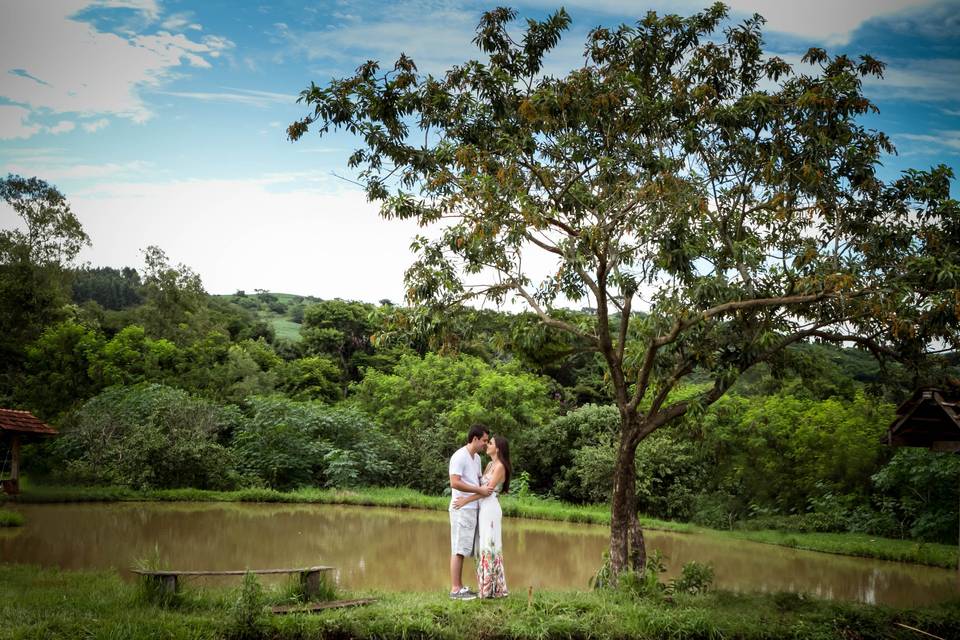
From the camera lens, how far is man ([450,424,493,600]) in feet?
25.6

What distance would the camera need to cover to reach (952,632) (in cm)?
800

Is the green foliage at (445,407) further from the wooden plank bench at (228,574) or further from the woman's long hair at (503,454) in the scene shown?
the wooden plank bench at (228,574)

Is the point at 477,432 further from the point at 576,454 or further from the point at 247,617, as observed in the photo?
the point at 576,454

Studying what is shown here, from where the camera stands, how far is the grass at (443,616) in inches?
247

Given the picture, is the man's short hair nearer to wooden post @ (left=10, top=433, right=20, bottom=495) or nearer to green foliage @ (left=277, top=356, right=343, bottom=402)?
wooden post @ (left=10, top=433, right=20, bottom=495)

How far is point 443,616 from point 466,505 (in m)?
1.34

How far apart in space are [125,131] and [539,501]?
15.4 meters

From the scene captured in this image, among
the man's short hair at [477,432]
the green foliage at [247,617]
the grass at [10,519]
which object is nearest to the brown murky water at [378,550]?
the grass at [10,519]

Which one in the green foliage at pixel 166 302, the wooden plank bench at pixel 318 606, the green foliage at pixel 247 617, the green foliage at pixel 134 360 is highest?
the green foliage at pixel 166 302

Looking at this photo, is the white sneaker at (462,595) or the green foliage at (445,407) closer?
the white sneaker at (462,595)

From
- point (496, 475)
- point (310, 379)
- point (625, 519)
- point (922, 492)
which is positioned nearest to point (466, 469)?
point (496, 475)

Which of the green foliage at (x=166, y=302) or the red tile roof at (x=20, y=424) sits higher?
the green foliage at (x=166, y=302)

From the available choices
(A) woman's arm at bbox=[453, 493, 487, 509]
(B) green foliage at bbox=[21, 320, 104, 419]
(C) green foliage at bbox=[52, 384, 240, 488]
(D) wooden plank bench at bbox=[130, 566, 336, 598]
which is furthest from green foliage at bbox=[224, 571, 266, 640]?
(B) green foliage at bbox=[21, 320, 104, 419]

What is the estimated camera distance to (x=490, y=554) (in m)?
7.81
